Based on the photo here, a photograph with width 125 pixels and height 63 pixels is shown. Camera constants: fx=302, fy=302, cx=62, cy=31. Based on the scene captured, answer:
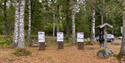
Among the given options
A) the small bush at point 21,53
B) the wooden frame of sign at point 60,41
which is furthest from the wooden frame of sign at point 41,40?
the small bush at point 21,53

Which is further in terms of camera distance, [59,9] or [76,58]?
[59,9]

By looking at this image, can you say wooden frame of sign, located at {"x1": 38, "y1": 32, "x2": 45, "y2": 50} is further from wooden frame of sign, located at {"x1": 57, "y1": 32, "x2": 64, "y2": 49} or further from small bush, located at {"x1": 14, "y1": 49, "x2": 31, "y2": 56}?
small bush, located at {"x1": 14, "y1": 49, "x2": 31, "y2": 56}

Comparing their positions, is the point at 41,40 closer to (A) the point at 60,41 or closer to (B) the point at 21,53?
(A) the point at 60,41

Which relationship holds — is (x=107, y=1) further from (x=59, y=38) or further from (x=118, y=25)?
(x=118, y=25)

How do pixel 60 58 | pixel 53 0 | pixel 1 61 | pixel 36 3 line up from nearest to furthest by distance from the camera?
pixel 1 61 → pixel 60 58 → pixel 36 3 → pixel 53 0

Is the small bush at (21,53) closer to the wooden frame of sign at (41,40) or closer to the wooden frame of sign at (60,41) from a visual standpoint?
the wooden frame of sign at (41,40)

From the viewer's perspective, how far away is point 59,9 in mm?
41969

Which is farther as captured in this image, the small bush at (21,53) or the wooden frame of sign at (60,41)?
the wooden frame of sign at (60,41)

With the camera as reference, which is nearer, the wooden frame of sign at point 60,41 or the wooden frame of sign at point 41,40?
the wooden frame of sign at point 41,40

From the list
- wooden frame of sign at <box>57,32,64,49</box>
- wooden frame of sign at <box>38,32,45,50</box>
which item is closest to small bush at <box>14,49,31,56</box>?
wooden frame of sign at <box>38,32,45,50</box>

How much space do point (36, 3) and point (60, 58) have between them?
1910 centimetres

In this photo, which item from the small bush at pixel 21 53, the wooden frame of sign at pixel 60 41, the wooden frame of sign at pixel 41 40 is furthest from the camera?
the wooden frame of sign at pixel 60 41

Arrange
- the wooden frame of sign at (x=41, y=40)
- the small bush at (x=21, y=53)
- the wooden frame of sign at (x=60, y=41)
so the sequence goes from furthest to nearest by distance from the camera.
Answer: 1. the wooden frame of sign at (x=60, y=41)
2. the wooden frame of sign at (x=41, y=40)
3. the small bush at (x=21, y=53)

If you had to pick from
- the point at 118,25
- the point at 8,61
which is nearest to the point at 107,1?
the point at 8,61
